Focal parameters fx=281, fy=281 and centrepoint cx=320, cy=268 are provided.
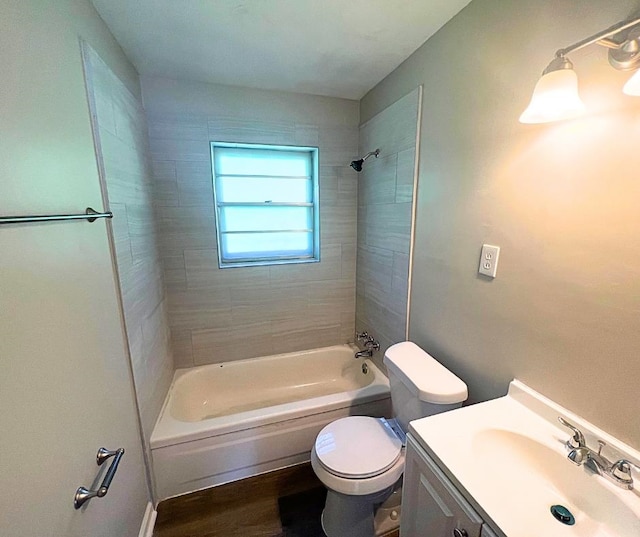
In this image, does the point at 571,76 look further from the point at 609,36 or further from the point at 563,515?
the point at 563,515

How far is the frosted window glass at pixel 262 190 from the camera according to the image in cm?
216

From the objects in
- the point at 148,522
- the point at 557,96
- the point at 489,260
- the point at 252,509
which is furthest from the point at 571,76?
the point at 148,522

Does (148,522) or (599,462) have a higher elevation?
(599,462)

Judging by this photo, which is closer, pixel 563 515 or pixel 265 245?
pixel 563 515

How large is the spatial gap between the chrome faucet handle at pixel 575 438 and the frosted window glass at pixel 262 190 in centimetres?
200

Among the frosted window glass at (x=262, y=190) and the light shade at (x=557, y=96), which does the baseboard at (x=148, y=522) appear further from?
the light shade at (x=557, y=96)

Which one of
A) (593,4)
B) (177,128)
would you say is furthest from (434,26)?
(177,128)

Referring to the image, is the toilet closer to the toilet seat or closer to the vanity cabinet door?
the toilet seat

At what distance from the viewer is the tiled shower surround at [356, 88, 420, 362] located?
5.41 ft

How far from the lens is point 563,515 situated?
0.75 metres

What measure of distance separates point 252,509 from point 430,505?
109cm

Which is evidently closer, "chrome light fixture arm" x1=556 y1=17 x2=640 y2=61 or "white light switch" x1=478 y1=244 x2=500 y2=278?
"chrome light fixture arm" x1=556 y1=17 x2=640 y2=61

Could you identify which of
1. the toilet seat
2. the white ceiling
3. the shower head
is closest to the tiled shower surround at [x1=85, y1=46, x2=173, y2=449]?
the white ceiling

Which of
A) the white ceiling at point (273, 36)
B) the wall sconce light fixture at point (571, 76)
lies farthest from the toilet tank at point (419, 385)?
the white ceiling at point (273, 36)
